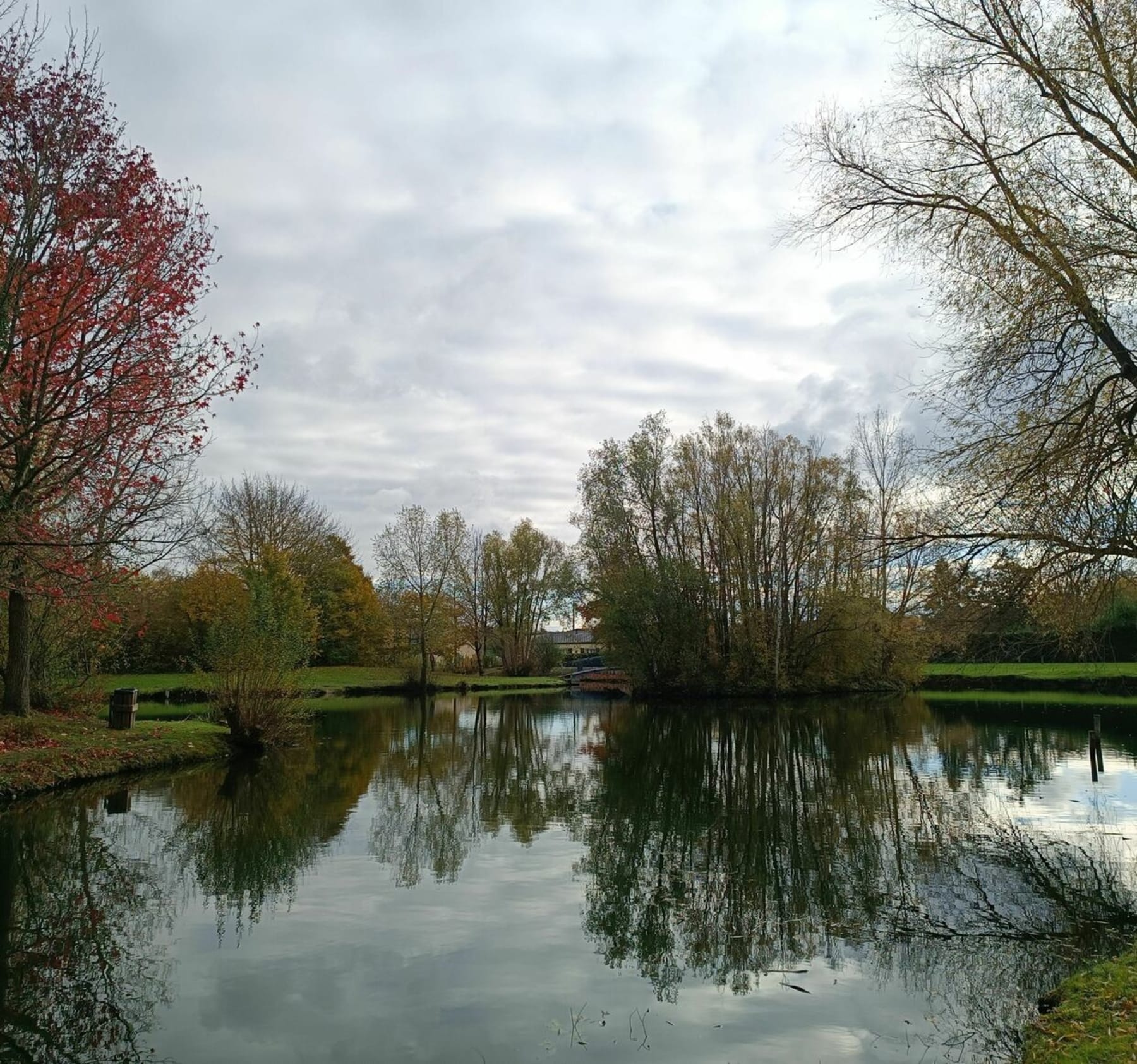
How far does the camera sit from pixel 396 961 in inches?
292

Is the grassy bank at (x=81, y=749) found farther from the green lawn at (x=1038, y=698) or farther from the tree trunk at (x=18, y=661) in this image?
the green lawn at (x=1038, y=698)

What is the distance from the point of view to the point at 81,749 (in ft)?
55.4

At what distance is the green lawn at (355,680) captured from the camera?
3694cm

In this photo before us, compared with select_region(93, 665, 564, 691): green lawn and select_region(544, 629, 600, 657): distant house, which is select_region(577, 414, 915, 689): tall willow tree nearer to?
select_region(93, 665, 564, 691): green lawn

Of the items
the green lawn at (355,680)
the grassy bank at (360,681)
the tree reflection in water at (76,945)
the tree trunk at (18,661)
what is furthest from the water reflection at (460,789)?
the grassy bank at (360,681)

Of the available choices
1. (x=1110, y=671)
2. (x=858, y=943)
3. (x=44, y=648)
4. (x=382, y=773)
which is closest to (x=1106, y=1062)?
(x=858, y=943)

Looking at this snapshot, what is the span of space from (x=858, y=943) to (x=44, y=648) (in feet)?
65.0

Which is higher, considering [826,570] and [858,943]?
[826,570]

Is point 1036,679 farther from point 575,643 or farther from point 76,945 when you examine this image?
point 575,643

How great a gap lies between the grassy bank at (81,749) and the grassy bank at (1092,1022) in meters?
14.6

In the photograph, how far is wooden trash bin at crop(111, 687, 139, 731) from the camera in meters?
19.9

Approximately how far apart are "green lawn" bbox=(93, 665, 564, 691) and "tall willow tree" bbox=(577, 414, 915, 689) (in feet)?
45.4

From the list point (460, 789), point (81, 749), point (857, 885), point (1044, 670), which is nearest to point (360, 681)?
point (81, 749)

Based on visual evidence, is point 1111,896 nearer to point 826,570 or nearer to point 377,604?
point 826,570
